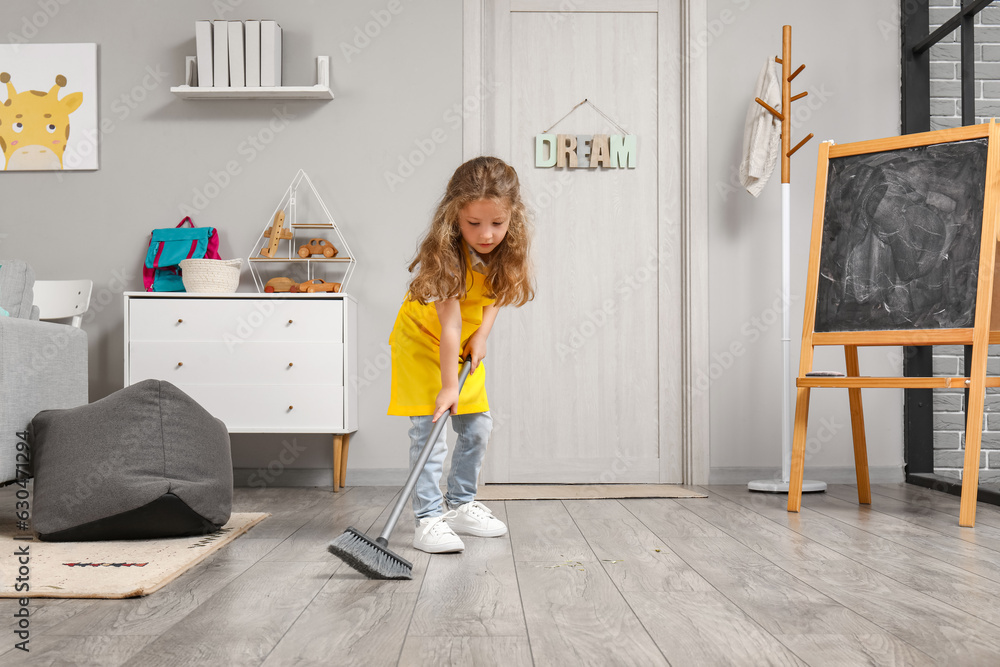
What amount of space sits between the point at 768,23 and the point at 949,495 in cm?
194

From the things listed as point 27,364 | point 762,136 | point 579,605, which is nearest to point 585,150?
point 762,136

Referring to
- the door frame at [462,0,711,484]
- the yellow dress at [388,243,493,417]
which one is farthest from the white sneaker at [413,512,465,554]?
the door frame at [462,0,711,484]

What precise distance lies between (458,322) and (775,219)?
191cm

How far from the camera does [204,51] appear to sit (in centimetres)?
313

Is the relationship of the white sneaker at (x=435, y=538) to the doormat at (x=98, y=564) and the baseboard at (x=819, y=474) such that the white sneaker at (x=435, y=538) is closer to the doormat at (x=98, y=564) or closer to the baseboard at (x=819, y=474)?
the doormat at (x=98, y=564)

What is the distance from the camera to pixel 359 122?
3254mm

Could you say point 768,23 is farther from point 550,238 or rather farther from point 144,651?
point 144,651

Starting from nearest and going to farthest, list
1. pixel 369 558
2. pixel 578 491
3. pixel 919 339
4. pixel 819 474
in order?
1. pixel 369 558
2. pixel 919 339
3. pixel 578 491
4. pixel 819 474

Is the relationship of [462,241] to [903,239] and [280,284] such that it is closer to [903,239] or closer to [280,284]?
[280,284]

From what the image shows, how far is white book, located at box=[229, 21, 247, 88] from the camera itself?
10.3ft

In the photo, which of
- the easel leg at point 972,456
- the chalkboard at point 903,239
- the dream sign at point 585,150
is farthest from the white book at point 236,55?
the easel leg at point 972,456

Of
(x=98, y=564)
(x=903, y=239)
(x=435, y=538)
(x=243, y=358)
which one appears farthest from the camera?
(x=243, y=358)

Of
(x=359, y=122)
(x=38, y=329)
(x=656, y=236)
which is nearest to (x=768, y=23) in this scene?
(x=656, y=236)

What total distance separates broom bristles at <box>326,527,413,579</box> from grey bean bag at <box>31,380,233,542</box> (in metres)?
0.56
